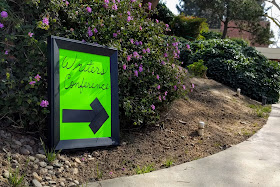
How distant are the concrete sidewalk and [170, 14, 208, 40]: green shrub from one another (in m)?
12.6

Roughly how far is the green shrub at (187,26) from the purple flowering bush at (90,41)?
11.5 m

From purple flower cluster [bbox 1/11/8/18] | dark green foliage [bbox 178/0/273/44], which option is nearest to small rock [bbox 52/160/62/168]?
purple flower cluster [bbox 1/11/8/18]

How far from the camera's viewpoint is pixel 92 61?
3.71m

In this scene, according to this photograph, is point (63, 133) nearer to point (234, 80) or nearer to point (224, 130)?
point (224, 130)

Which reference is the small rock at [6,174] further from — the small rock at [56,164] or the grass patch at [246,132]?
the grass patch at [246,132]

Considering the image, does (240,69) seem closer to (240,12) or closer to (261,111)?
(261,111)

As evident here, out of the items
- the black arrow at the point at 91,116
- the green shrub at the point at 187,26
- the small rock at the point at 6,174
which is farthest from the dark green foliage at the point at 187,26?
the small rock at the point at 6,174

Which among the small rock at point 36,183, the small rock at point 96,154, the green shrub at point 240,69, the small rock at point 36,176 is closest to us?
the small rock at point 36,183

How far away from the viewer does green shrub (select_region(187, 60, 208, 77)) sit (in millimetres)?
8602

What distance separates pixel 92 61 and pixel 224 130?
106 inches

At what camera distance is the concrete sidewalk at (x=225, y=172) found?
300cm

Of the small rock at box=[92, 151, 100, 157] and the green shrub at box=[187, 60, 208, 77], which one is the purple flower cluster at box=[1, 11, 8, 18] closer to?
A: the small rock at box=[92, 151, 100, 157]

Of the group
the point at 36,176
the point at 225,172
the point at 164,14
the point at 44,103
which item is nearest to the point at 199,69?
the point at 225,172

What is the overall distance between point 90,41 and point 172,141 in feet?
5.97
